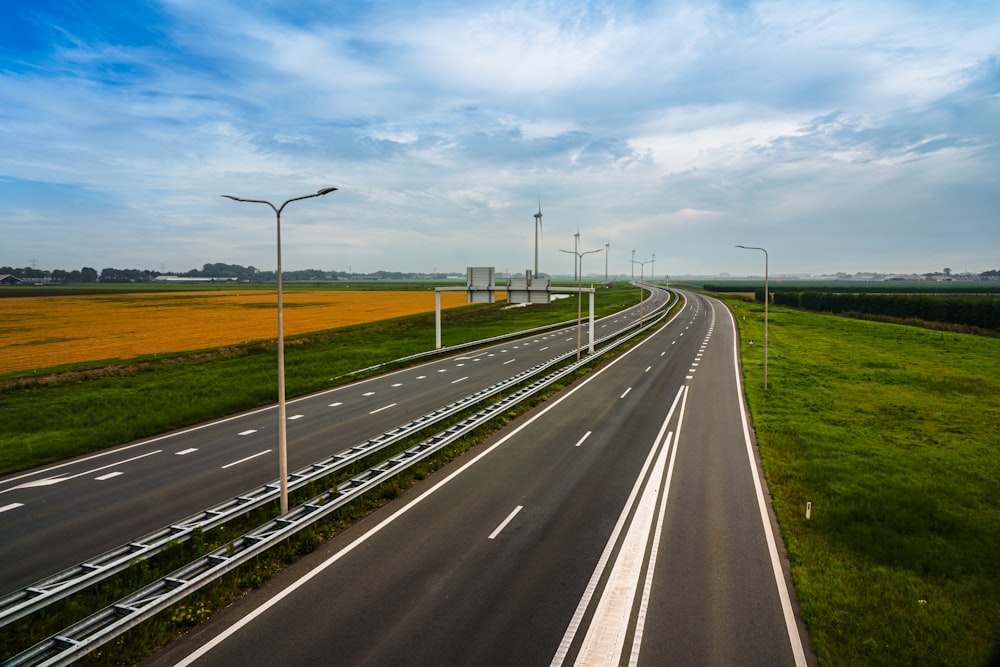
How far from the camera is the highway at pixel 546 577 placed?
10844mm

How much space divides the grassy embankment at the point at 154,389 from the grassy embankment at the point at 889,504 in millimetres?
28635

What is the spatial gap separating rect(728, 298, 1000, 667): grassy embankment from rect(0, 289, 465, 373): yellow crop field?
5361 cm

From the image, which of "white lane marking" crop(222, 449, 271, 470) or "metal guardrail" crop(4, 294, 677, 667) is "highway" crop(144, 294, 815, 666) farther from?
"white lane marking" crop(222, 449, 271, 470)

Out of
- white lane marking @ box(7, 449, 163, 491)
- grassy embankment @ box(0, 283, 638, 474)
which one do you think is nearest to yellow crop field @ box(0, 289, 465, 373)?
grassy embankment @ box(0, 283, 638, 474)

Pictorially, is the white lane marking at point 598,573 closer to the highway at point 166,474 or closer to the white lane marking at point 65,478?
the highway at point 166,474

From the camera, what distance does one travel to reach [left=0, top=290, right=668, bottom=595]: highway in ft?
50.0

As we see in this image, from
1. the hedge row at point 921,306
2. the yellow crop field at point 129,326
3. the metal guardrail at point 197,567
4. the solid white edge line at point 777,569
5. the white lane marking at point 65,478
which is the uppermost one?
the hedge row at point 921,306

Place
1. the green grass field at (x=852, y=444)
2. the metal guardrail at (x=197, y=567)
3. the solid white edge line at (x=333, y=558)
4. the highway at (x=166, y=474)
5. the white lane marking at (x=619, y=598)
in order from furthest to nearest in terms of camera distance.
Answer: the highway at (x=166, y=474)
the green grass field at (x=852, y=444)
the solid white edge line at (x=333, y=558)
the white lane marking at (x=619, y=598)
the metal guardrail at (x=197, y=567)

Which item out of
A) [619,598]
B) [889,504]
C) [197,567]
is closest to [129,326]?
[197,567]

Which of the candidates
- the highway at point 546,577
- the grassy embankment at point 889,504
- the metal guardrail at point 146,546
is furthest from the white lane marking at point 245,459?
the grassy embankment at point 889,504

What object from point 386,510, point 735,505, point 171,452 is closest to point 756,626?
point 735,505

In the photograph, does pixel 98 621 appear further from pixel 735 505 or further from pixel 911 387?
pixel 911 387

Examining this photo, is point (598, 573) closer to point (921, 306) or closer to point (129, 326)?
point (129, 326)

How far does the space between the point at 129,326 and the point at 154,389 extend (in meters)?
46.3
